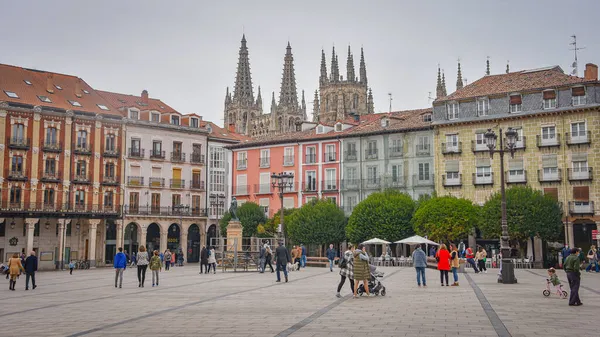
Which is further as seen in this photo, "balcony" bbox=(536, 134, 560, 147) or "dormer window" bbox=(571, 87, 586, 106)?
"balcony" bbox=(536, 134, 560, 147)

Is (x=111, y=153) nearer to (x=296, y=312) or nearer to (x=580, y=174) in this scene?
(x=580, y=174)

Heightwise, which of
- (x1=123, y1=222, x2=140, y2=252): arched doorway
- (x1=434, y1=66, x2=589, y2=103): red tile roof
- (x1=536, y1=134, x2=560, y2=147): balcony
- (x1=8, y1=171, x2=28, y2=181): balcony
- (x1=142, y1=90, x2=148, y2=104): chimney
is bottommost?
(x1=123, y1=222, x2=140, y2=252): arched doorway

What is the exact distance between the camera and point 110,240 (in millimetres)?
65812

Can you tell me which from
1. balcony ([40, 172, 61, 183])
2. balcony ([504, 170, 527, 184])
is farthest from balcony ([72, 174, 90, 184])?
Result: balcony ([504, 170, 527, 184])

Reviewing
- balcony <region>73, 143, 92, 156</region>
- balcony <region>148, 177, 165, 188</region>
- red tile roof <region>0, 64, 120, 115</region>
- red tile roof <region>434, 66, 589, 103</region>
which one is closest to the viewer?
red tile roof <region>434, 66, 589, 103</region>

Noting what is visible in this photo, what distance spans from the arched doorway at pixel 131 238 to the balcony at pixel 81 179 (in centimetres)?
664

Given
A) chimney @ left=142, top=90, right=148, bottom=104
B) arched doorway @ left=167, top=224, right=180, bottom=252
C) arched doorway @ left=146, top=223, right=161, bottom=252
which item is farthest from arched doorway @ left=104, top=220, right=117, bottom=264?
chimney @ left=142, top=90, right=148, bottom=104

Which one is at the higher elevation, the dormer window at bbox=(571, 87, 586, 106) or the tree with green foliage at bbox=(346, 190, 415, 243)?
the dormer window at bbox=(571, 87, 586, 106)

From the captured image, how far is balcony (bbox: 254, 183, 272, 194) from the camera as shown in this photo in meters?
69.1

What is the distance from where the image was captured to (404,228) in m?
55.8

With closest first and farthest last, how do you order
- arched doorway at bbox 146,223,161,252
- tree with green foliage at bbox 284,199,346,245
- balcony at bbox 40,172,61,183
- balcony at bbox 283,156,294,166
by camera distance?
tree with green foliage at bbox 284,199,346,245, balcony at bbox 40,172,61,183, balcony at bbox 283,156,294,166, arched doorway at bbox 146,223,161,252

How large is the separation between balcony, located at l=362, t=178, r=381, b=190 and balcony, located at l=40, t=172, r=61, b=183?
88.1 ft

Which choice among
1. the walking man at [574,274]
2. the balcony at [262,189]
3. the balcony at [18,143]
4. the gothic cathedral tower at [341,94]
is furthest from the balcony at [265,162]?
the gothic cathedral tower at [341,94]

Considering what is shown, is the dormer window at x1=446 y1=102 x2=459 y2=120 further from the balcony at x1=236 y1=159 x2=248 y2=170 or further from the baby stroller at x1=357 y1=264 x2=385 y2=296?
the baby stroller at x1=357 y1=264 x2=385 y2=296
